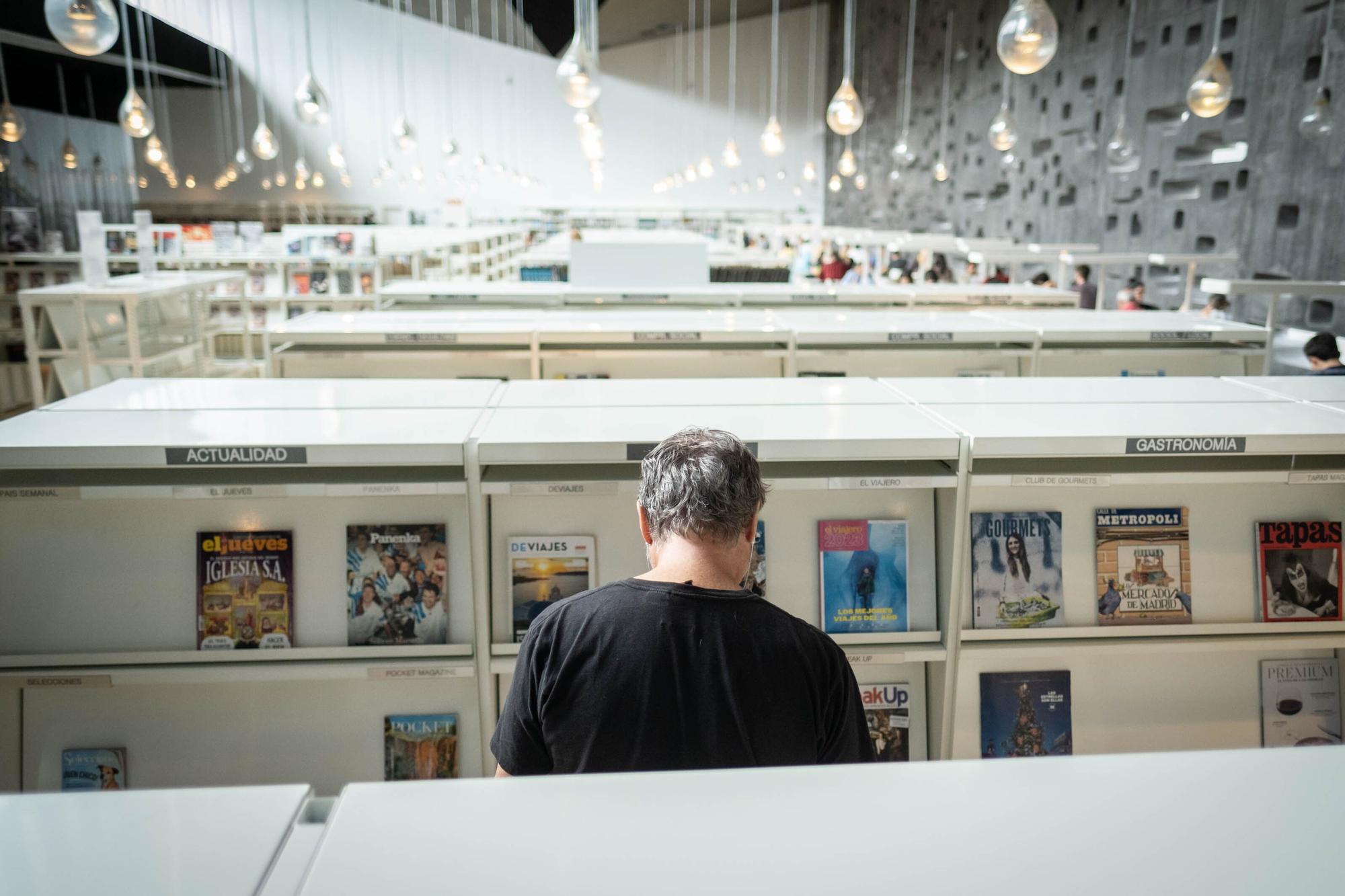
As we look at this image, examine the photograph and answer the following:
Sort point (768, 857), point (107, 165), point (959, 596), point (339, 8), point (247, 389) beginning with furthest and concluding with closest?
point (339, 8)
point (107, 165)
point (247, 389)
point (959, 596)
point (768, 857)

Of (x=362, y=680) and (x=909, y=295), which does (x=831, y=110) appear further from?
(x=362, y=680)

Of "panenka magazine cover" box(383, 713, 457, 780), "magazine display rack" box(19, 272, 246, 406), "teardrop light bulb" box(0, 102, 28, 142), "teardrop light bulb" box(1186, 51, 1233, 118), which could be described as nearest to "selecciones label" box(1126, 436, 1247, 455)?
"panenka magazine cover" box(383, 713, 457, 780)

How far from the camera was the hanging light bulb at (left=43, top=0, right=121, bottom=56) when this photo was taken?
10.8 ft

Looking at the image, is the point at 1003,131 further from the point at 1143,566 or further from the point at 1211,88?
the point at 1143,566

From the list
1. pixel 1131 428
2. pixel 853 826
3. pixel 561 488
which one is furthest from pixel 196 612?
pixel 1131 428

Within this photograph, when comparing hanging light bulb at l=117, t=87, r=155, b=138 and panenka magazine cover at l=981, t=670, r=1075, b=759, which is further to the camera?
hanging light bulb at l=117, t=87, r=155, b=138

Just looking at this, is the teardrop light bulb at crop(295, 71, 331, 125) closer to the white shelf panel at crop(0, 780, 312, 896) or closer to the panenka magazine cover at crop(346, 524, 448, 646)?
the panenka magazine cover at crop(346, 524, 448, 646)

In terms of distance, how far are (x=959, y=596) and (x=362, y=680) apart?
1439 millimetres

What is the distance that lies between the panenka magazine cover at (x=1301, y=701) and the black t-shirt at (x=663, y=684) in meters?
1.72

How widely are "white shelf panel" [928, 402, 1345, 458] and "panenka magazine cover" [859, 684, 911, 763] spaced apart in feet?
2.19

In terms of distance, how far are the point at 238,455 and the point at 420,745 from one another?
2.70 ft

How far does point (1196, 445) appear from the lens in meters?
2.21

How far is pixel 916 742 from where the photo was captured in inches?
96.5

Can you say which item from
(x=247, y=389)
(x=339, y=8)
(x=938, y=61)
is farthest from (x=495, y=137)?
(x=247, y=389)
